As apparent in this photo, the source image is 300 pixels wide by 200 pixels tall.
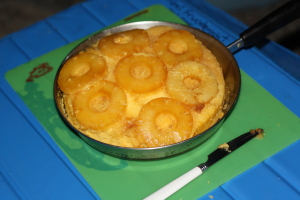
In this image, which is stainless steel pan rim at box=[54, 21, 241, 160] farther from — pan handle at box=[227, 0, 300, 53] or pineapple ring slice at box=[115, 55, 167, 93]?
pineapple ring slice at box=[115, 55, 167, 93]

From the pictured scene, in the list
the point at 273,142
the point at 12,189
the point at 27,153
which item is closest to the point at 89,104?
the point at 27,153

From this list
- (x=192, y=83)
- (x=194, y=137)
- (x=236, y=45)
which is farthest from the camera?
(x=236, y=45)

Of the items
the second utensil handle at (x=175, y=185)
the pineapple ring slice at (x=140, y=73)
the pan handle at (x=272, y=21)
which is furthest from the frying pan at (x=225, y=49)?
the pineapple ring slice at (x=140, y=73)

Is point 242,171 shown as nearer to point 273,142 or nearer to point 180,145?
point 273,142

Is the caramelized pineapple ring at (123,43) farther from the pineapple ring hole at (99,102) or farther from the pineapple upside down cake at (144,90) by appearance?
the pineapple ring hole at (99,102)

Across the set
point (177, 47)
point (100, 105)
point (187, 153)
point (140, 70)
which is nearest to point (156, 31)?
point (177, 47)

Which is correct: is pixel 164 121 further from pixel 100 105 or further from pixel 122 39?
pixel 122 39
